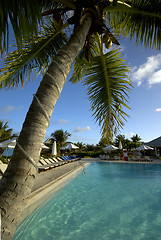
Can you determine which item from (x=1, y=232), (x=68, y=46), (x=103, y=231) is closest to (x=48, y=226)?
(x=103, y=231)

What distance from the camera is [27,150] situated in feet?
3.67

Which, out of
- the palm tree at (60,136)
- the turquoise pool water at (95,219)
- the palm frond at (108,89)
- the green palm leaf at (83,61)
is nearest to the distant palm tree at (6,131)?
the palm tree at (60,136)

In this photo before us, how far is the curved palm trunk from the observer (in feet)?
3.01

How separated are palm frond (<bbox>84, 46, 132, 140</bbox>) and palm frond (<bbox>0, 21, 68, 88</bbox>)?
1.19m

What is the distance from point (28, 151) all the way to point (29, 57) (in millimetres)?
3025

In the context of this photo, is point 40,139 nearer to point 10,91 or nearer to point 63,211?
point 10,91

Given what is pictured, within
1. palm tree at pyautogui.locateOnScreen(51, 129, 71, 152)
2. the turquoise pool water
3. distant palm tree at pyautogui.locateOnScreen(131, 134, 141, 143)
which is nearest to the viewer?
the turquoise pool water

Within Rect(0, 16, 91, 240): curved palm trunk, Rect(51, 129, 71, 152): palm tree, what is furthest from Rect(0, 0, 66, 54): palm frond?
Rect(51, 129, 71, 152): palm tree

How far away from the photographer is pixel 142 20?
9.46ft

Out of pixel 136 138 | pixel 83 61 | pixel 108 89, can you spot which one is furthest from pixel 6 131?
pixel 136 138

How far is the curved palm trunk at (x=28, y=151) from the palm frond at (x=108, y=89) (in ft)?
6.81

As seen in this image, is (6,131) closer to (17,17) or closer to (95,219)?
(95,219)

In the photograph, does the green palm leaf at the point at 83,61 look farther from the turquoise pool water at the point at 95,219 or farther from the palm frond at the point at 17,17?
the turquoise pool water at the point at 95,219

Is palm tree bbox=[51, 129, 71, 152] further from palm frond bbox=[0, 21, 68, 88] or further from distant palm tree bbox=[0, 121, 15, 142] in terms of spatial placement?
palm frond bbox=[0, 21, 68, 88]
